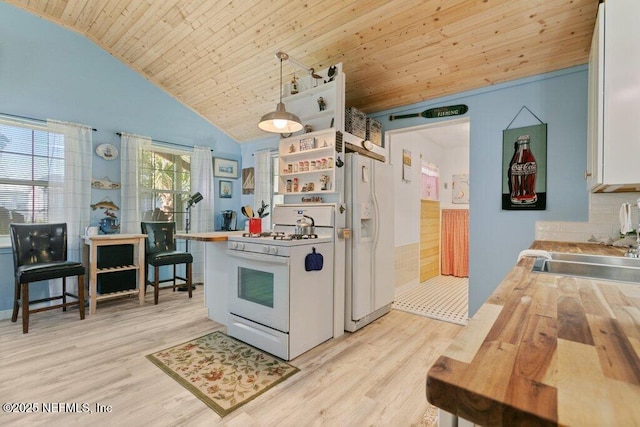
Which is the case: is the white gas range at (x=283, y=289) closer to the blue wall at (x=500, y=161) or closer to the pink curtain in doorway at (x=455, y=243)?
the blue wall at (x=500, y=161)

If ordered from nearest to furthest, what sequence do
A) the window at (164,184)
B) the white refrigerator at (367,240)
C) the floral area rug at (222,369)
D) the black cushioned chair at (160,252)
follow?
the floral area rug at (222,369)
the white refrigerator at (367,240)
the black cushioned chair at (160,252)
the window at (164,184)

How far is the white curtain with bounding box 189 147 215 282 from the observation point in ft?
15.5

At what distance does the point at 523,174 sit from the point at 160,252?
4305 mm

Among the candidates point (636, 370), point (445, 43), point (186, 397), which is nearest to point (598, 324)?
point (636, 370)

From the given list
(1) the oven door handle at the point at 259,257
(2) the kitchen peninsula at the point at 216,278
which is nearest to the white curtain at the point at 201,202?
(2) the kitchen peninsula at the point at 216,278

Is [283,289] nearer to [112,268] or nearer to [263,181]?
[112,268]

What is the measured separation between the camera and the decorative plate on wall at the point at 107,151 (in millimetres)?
3860

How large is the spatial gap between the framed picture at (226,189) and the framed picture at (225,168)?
124mm

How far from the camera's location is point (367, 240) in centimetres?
301

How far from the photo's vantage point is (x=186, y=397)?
6.10 feet

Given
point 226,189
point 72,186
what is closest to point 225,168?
point 226,189

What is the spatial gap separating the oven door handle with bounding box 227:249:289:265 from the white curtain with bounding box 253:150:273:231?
244cm

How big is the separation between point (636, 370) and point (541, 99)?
9.92 feet

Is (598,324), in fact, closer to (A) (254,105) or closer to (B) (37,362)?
(B) (37,362)
